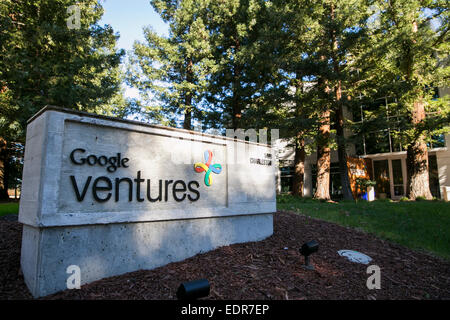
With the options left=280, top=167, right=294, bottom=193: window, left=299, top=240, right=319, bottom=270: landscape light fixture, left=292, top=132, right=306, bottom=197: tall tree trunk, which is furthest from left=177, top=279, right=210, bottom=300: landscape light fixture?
left=280, top=167, right=294, bottom=193: window

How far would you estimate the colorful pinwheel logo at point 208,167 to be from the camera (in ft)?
16.5

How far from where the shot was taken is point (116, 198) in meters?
3.96

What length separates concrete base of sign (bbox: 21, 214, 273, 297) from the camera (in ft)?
10.9

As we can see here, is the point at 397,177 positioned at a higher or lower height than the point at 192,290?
higher

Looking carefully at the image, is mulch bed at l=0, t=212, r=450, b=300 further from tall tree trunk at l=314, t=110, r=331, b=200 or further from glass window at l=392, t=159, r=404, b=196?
glass window at l=392, t=159, r=404, b=196

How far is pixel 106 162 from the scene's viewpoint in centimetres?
393

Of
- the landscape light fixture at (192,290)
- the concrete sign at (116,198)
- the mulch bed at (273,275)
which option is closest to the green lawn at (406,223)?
the mulch bed at (273,275)

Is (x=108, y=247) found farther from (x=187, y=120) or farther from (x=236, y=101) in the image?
(x=187, y=120)

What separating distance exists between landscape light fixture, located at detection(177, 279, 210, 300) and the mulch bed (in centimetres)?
136

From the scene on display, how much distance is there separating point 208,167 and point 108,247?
7.29 feet

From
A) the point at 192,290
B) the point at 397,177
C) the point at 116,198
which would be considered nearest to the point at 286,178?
the point at 397,177

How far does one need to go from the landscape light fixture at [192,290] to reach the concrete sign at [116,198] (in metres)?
2.05

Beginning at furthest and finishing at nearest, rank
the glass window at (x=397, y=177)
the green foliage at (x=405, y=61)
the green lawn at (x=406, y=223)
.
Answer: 1. the glass window at (x=397, y=177)
2. the green foliage at (x=405, y=61)
3. the green lawn at (x=406, y=223)

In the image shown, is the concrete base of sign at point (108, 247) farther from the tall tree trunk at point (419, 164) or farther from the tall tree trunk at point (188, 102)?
the tall tree trunk at point (188, 102)
